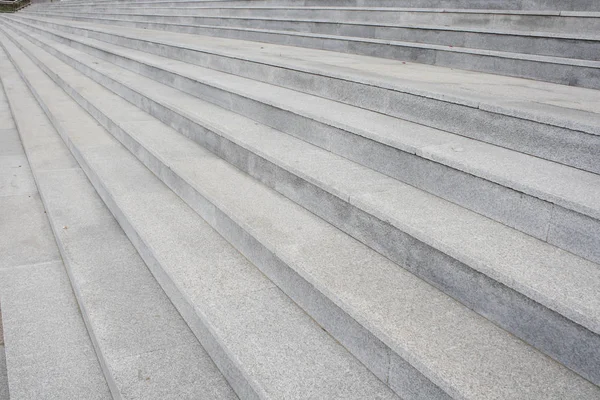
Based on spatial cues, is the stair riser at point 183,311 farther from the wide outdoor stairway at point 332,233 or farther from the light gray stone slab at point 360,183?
the light gray stone slab at point 360,183

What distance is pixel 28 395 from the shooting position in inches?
91.0

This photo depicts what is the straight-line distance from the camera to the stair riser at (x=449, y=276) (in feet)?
5.73

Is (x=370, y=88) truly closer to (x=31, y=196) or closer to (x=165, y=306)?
(x=165, y=306)

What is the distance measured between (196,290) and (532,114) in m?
2.05

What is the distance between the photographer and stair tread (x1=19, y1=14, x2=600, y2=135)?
2.79 metres

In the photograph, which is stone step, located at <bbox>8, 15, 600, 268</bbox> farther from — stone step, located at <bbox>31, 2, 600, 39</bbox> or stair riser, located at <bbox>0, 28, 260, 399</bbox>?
stone step, located at <bbox>31, 2, 600, 39</bbox>

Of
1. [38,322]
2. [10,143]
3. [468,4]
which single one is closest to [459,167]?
[38,322]

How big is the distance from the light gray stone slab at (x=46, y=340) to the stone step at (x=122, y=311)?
10cm

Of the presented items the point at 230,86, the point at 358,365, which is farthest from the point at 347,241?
the point at 230,86

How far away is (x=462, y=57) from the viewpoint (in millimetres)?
5035

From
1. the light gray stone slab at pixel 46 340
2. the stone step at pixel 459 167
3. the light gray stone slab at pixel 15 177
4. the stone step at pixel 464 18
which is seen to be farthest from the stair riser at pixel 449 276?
the stone step at pixel 464 18

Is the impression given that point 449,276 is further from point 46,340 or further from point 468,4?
point 468,4

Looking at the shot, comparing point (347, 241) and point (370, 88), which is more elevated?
point (370, 88)

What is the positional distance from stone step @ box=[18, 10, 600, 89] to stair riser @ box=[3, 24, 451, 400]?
313cm
